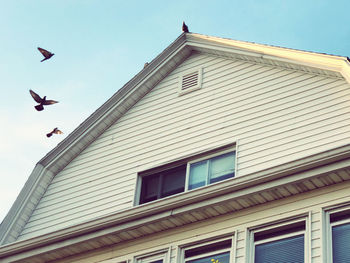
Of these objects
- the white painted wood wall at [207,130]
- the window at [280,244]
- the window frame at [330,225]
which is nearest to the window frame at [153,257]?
the white painted wood wall at [207,130]

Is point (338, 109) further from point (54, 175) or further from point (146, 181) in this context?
point (54, 175)

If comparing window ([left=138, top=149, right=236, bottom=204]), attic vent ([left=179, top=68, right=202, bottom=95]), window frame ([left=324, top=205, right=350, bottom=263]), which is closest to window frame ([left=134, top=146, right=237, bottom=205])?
window ([left=138, top=149, right=236, bottom=204])

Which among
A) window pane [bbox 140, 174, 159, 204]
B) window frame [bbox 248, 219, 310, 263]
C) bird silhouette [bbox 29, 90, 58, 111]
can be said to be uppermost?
bird silhouette [bbox 29, 90, 58, 111]

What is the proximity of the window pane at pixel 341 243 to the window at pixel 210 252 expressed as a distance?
6.81 feet

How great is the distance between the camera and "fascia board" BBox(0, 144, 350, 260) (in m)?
12.7

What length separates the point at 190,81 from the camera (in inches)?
684

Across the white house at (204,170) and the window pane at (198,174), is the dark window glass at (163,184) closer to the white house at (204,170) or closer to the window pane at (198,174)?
the white house at (204,170)

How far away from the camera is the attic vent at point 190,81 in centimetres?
1714

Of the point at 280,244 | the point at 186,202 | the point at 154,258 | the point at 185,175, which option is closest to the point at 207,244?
the point at 186,202

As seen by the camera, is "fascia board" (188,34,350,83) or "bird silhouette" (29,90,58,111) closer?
"fascia board" (188,34,350,83)

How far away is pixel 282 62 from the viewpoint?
1583 centimetres

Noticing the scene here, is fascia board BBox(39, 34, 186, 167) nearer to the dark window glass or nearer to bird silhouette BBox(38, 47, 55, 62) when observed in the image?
bird silhouette BBox(38, 47, 55, 62)

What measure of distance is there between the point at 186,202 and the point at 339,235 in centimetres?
313

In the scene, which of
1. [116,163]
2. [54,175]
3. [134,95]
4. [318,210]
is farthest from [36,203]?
[318,210]
